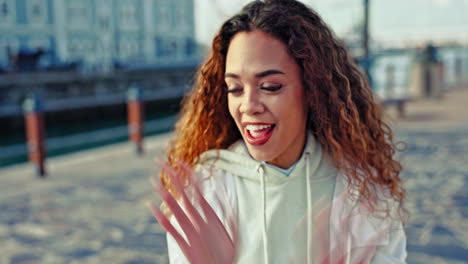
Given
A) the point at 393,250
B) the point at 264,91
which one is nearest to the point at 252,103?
the point at 264,91

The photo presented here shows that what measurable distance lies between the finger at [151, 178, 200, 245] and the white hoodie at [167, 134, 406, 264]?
26 cm

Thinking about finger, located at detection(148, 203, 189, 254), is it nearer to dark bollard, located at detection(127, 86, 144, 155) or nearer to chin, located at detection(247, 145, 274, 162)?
chin, located at detection(247, 145, 274, 162)

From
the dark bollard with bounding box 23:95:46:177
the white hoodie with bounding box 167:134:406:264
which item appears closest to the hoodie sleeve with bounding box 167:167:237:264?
the white hoodie with bounding box 167:134:406:264

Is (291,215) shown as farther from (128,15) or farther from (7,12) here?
(128,15)

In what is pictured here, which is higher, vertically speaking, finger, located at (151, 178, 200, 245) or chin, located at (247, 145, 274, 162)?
chin, located at (247, 145, 274, 162)

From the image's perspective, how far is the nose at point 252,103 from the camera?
1.20 m

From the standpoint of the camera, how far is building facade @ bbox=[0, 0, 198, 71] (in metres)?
26.7

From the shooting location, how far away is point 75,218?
13.6ft

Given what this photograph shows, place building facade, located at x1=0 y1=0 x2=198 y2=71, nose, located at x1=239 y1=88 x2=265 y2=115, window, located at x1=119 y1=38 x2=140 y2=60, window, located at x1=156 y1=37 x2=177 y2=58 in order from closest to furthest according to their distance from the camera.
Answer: nose, located at x1=239 y1=88 x2=265 y2=115 → building facade, located at x1=0 y1=0 x2=198 y2=71 → window, located at x1=119 y1=38 x2=140 y2=60 → window, located at x1=156 y1=37 x2=177 y2=58

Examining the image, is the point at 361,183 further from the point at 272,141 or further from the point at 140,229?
the point at 140,229

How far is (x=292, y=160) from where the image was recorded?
1.35 m

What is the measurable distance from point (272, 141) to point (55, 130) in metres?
20.2

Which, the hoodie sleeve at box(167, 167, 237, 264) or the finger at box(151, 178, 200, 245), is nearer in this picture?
the finger at box(151, 178, 200, 245)

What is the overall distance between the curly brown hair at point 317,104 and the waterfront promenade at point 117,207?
87 centimetres
